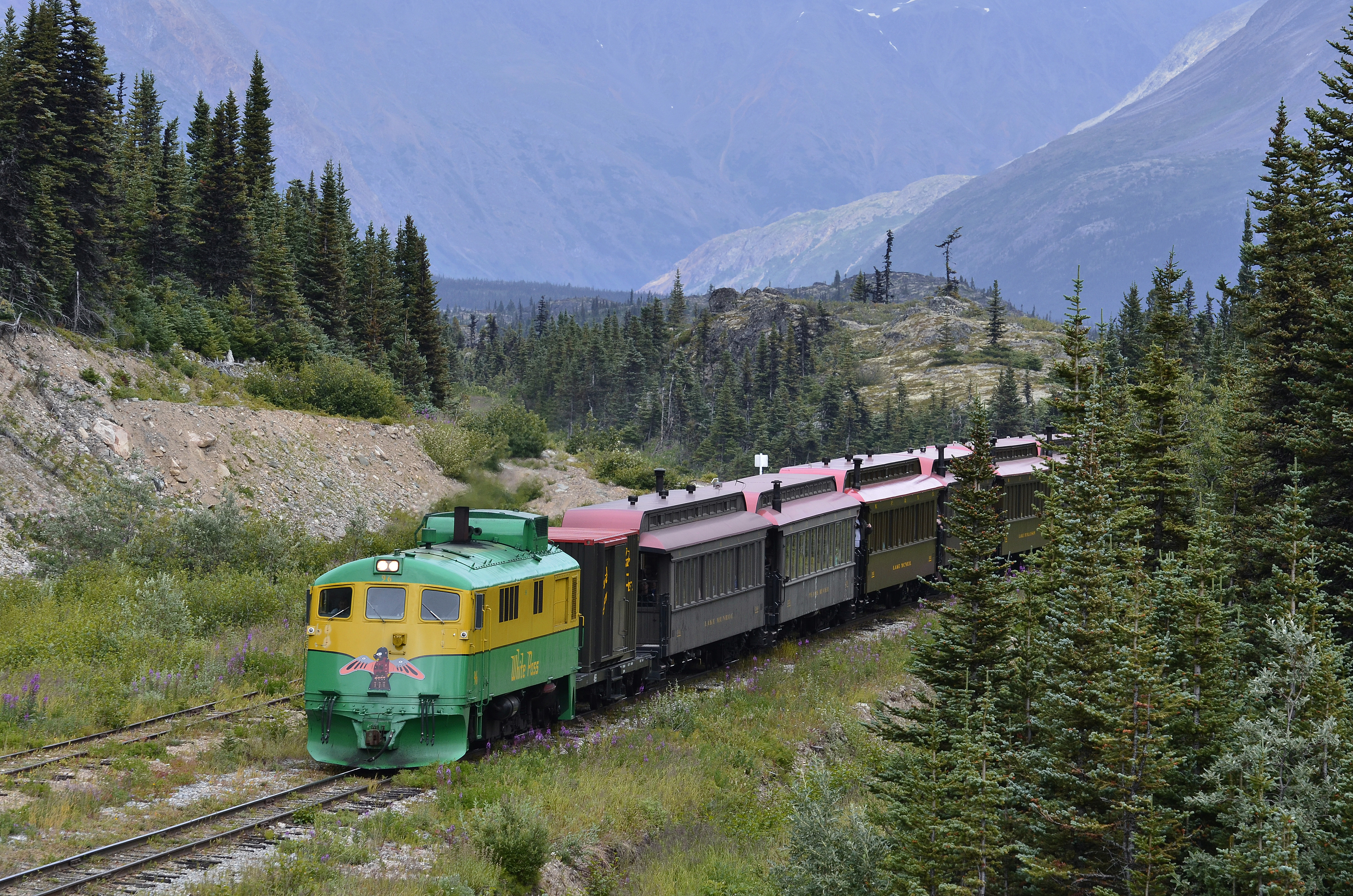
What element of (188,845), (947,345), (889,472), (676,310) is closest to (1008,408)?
(947,345)

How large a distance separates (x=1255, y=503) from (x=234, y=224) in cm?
4678

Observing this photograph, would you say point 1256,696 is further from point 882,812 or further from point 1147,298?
point 1147,298

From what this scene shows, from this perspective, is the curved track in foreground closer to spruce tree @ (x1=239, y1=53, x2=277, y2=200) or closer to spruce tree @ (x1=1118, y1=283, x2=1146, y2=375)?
spruce tree @ (x1=239, y1=53, x2=277, y2=200)

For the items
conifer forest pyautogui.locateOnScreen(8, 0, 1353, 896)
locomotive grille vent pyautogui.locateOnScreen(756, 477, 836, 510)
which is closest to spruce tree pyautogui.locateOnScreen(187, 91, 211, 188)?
conifer forest pyautogui.locateOnScreen(8, 0, 1353, 896)

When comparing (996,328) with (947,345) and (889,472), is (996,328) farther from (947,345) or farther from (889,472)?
(889,472)

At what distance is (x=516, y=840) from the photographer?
14805mm

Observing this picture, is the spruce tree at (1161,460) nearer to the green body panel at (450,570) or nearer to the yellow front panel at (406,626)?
the green body panel at (450,570)

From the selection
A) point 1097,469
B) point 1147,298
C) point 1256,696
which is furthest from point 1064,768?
point 1147,298

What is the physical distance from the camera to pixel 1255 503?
26.5 m

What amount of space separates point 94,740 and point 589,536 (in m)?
8.72

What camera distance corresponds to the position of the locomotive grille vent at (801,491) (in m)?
29.8

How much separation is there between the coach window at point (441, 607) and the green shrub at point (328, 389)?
120 ft

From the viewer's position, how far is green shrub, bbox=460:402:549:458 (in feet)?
227

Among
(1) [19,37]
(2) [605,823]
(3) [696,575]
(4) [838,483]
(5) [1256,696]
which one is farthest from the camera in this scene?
(1) [19,37]
